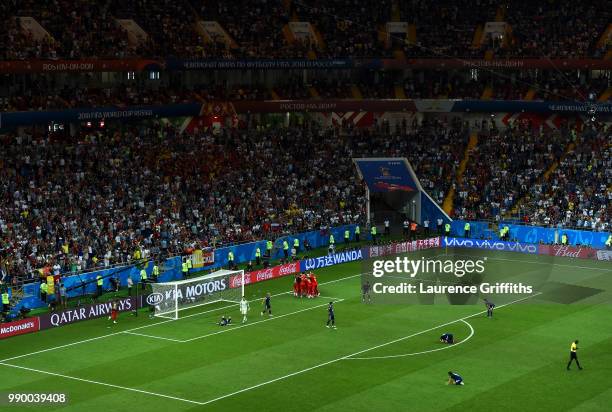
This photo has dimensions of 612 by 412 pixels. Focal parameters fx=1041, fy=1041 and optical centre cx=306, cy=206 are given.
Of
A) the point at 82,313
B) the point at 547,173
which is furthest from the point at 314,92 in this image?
the point at 82,313

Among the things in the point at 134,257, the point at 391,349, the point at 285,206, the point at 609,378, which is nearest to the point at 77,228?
the point at 134,257

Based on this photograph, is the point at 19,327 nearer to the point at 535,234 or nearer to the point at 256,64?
the point at 256,64

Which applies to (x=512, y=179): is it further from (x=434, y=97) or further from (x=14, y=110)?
(x=14, y=110)

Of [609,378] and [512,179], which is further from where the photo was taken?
[512,179]

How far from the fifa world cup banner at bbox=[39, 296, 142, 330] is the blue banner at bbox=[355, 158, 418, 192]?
86.4ft

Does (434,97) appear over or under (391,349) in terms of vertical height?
over

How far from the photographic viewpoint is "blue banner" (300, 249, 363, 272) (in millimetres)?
57625

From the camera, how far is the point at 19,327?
42781 millimetres

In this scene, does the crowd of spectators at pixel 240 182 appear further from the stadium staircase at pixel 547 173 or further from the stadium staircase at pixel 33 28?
the stadium staircase at pixel 33 28

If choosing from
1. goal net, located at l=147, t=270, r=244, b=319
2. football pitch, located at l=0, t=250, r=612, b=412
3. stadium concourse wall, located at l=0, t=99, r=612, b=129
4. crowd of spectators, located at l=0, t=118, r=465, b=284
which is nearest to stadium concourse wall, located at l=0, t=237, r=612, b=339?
goal net, located at l=147, t=270, r=244, b=319

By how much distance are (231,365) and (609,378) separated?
13446mm

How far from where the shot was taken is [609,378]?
36188mm

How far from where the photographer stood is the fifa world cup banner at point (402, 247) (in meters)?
61.9

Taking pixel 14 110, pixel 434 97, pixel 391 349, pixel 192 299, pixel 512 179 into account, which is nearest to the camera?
pixel 391 349
